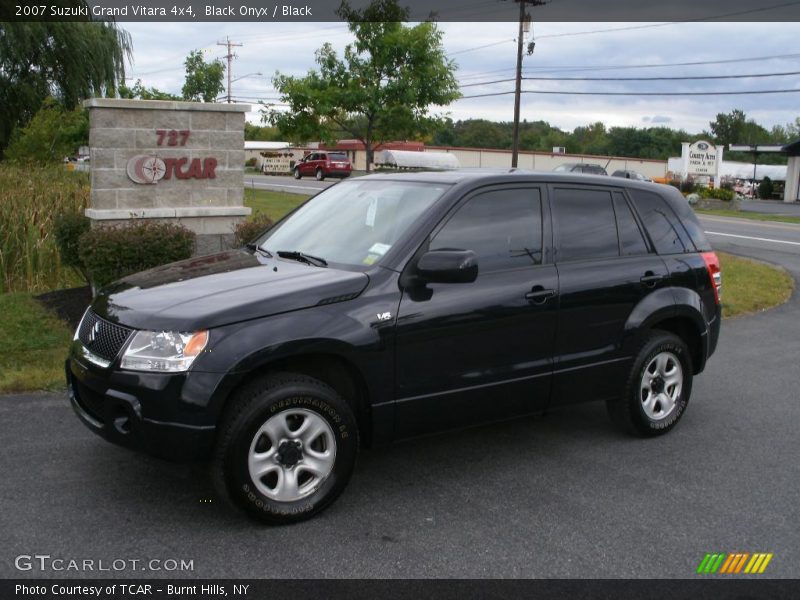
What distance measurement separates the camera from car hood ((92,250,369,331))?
13.1 feet

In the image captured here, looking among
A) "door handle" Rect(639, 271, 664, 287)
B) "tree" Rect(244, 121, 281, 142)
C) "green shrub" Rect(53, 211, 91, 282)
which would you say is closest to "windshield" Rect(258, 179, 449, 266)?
"door handle" Rect(639, 271, 664, 287)

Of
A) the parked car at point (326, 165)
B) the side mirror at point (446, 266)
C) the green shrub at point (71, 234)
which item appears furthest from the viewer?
the parked car at point (326, 165)

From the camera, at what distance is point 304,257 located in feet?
16.1

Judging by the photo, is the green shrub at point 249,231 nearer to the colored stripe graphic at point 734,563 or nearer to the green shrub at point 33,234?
the green shrub at point 33,234

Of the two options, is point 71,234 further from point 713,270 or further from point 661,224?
point 713,270

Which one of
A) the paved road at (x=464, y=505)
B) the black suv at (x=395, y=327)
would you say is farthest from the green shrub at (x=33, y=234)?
the black suv at (x=395, y=327)

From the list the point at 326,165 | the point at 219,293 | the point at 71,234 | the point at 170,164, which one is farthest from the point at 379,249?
the point at 326,165

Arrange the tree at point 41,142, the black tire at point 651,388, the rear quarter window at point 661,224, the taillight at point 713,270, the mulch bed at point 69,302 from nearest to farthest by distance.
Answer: the black tire at point 651,388
the rear quarter window at point 661,224
the taillight at point 713,270
the mulch bed at point 69,302
the tree at point 41,142

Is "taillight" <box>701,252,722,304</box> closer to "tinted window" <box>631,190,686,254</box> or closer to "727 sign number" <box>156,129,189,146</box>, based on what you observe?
"tinted window" <box>631,190,686,254</box>

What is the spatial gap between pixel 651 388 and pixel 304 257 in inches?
102

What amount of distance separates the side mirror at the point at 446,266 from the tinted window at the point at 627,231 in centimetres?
159

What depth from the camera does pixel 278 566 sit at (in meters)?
3.71

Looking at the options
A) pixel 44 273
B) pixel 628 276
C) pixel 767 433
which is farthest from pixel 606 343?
pixel 44 273

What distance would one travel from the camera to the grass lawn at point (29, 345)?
6392 millimetres
